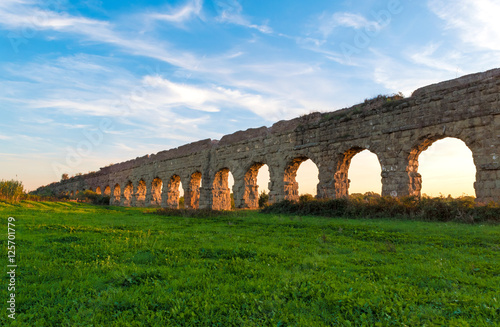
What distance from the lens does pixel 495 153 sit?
430 inches

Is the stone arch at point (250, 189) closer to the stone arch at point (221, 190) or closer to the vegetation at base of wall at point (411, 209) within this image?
the stone arch at point (221, 190)

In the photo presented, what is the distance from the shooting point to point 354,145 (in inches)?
594

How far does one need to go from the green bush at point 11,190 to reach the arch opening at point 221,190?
1157cm

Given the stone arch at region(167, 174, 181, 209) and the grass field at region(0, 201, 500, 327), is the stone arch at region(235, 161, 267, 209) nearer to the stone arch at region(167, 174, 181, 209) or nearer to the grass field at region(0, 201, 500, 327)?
the stone arch at region(167, 174, 181, 209)

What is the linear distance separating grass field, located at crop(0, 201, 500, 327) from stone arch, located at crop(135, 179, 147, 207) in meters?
28.1

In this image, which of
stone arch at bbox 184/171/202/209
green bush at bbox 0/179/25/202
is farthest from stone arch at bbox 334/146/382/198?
green bush at bbox 0/179/25/202

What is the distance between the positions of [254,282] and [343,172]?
13249 mm

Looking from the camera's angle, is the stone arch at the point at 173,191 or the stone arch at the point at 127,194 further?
the stone arch at the point at 127,194

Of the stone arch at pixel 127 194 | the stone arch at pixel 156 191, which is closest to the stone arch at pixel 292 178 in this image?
the stone arch at pixel 156 191

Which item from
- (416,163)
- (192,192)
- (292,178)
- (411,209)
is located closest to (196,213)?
(292,178)

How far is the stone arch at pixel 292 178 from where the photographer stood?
1800 centimetres

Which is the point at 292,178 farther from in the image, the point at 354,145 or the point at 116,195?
the point at 116,195

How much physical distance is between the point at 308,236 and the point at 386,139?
8717 millimetres

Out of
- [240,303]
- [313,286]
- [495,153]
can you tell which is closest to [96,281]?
[240,303]
